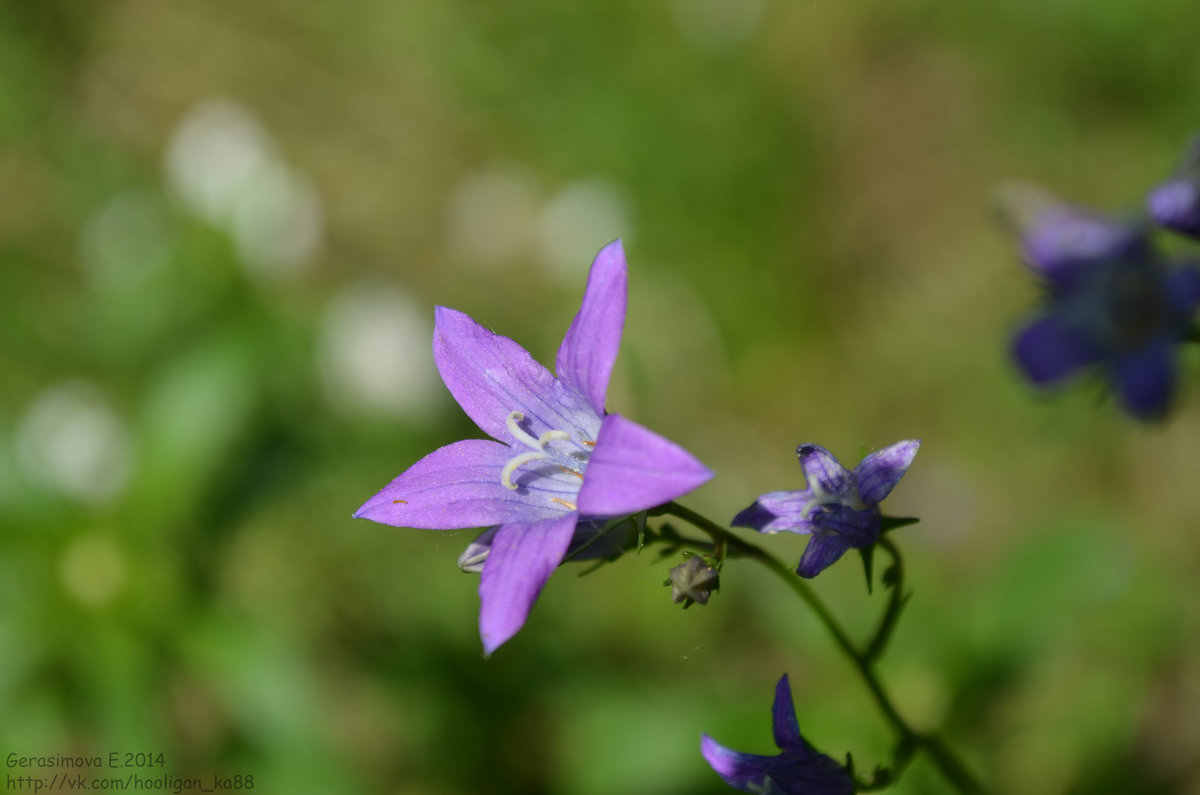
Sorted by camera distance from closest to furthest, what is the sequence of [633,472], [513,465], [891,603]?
[633,472] → [513,465] → [891,603]

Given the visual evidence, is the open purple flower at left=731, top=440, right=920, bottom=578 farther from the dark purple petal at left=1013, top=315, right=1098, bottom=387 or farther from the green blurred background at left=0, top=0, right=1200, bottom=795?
the green blurred background at left=0, top=0, right=1200, bottom=795

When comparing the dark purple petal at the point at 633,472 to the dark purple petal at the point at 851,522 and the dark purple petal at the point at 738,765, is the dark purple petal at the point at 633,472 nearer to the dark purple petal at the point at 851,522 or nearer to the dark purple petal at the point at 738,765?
the dark purple petal at the point at 851,522

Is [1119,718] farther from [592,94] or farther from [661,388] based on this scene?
[592,94]

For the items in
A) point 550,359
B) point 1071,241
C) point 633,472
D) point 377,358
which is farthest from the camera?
point 550,359

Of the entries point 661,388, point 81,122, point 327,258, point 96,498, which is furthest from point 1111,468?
point 81,122

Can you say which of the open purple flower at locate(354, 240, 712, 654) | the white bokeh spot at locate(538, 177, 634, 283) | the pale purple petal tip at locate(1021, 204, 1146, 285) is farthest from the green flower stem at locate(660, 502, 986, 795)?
the white bokeh spot at locate(538, 177, 634, 283)

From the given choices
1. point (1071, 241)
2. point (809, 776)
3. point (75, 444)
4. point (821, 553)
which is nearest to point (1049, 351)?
point (1071, 241)

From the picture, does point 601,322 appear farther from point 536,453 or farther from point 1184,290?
point 1184,290
